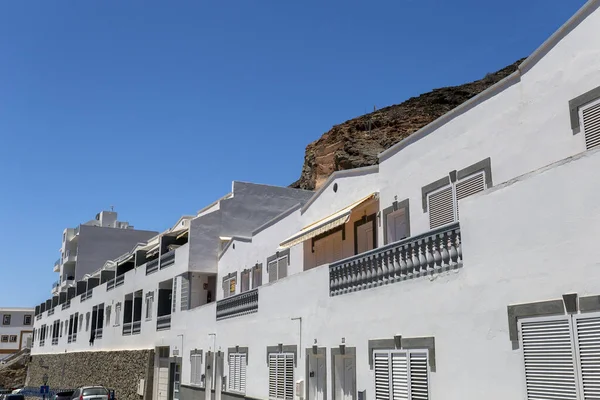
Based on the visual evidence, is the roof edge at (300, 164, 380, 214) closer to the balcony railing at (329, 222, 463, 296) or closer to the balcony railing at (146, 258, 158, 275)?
the balcony railing at (329, 222, 463, 296)

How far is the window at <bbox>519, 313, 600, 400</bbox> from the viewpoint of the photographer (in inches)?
336

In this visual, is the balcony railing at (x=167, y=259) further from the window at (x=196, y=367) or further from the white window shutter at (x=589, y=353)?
the white window shutter at (x=589, y=353)

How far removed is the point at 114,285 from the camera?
41.4m

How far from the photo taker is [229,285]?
2827 centimetres

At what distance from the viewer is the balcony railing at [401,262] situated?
11.5 meters

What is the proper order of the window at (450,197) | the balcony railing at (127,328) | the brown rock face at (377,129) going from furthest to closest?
1. the brown rock face at (377,129)
2. the balcony railing at (127,328)
3. the window at (450,197)

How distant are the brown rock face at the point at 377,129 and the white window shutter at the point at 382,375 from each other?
1380 inches

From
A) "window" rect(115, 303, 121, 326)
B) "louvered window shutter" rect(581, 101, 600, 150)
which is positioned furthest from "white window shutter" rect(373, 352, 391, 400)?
"window" rect(115, 303, 121, 326)

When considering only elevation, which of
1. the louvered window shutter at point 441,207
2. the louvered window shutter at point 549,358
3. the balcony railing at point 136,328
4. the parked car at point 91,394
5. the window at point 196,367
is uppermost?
the louvered window shutter at point 441,207

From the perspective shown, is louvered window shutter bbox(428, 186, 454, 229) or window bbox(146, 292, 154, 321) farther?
window bbox(146, 292, 154, 321)

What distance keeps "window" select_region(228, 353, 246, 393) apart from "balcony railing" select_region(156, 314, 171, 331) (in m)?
8.81

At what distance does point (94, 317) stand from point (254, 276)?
2400cm

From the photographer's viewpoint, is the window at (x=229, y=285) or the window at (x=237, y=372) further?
the window at (x=229, y=285)

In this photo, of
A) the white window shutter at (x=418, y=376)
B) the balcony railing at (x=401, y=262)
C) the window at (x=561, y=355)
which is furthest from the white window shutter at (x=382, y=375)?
Answer: the window at (x=561, y=355)
